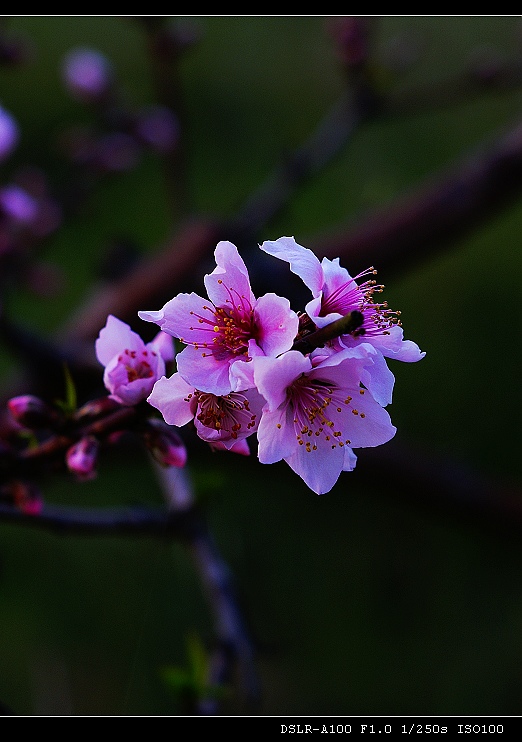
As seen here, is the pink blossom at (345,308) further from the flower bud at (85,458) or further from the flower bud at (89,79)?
the flower bud at (89,79)

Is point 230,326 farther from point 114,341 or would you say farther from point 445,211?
point 445,211

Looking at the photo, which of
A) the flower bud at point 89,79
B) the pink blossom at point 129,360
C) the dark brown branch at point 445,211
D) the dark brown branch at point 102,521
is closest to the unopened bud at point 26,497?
the dark brown branch at point 102,521

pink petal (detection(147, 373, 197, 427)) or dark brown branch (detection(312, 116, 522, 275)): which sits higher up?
dark brown branch (detection(312, 116, 522, 275))

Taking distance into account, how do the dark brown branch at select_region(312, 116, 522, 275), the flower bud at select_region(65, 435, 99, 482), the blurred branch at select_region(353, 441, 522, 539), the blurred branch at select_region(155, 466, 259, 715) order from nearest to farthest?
the flower bud at select_region(65, 435, 99, 482) → the blurred branch at select_region(155, 466, 259, 715) → the dark brown branch at select_region(312, 116, 522, 275) → the blurred branch at select_region(353, 441, 522, 539)

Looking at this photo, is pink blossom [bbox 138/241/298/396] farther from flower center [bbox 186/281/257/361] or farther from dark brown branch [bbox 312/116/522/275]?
dark brown branch [bbox 312/116/522/275]

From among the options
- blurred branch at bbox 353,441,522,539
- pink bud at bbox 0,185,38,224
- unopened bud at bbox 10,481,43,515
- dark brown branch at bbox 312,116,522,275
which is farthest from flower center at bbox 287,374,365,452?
blurred branch at bbox 353,441,522,539

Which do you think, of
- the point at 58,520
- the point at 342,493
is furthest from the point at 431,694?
the point at 58,520
